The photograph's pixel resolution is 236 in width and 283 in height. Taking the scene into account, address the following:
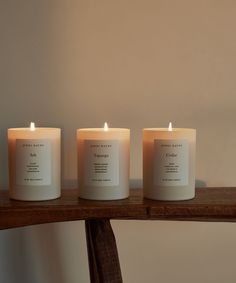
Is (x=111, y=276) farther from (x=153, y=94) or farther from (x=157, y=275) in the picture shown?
(x=153, y=94)

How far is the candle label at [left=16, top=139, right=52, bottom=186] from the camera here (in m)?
0.59

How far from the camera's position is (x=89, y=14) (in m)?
0.69

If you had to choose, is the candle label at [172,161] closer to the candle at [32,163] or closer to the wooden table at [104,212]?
the wooden table at [104,212]

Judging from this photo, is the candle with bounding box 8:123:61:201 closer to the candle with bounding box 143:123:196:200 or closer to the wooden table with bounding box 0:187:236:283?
the wooden table with bounding box 0:187:236:283

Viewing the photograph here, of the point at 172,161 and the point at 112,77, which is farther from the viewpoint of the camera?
the point at 112,77

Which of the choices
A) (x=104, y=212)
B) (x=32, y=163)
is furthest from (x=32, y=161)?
(x=104, y=212)

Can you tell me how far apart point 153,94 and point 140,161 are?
101mm

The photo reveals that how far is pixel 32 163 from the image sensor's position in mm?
589

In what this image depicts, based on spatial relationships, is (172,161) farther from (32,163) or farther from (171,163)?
(32,163)

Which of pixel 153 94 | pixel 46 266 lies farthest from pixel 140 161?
pixel 46 266

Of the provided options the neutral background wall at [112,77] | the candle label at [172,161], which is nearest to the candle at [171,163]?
the candle label at [172,161]

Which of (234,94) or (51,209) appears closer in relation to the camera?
(51,209)

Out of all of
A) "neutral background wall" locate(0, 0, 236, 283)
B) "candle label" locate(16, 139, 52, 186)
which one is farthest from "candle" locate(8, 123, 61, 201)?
"neutral background wall" locate(0, 0, 236, 283)

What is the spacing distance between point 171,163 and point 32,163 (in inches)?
6.8
